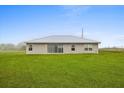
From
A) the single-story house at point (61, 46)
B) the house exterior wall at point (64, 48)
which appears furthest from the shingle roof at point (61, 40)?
the house exterior wall at point (64, 48)

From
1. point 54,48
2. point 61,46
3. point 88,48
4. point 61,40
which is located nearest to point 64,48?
point 61,46

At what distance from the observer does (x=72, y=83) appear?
189 inches

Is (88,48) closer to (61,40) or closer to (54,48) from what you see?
(61,40)

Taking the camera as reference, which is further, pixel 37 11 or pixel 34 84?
pixel 37 11

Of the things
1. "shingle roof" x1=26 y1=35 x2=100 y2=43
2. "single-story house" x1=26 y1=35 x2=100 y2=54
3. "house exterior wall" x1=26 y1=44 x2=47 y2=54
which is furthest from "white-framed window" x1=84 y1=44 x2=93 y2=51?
"house exterior wall" x1=26 y1=44 x2=47 y2=54

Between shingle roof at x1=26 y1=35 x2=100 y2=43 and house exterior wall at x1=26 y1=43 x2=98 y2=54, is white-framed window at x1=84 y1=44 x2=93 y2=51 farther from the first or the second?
shingle roof at x1=26 y1=35 x2=100 y2=43

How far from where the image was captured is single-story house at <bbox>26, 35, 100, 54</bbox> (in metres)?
15.5

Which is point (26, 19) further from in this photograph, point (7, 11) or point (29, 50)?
point (29, 50)

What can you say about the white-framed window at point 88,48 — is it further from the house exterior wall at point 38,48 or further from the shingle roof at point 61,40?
the house exterior wall at point 38,48

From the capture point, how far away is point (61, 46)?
1573 cm

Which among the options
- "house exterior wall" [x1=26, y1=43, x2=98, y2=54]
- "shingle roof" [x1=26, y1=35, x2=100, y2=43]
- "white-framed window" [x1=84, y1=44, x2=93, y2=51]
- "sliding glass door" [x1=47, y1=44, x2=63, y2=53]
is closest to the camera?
"shingle roof" [x1=26, y1=35, x2=100, y2=43]

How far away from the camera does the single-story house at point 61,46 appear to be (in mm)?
15547
